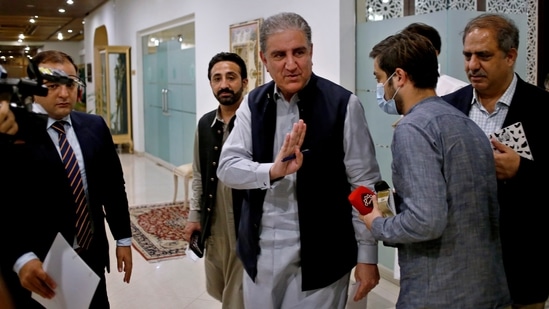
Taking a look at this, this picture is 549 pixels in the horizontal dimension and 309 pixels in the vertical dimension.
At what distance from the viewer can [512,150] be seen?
5.86 feet

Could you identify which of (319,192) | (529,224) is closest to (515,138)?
(529,224)

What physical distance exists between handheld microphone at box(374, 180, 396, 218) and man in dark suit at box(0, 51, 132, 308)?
1.01 meters

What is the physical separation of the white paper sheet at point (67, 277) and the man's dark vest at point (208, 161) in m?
0.86

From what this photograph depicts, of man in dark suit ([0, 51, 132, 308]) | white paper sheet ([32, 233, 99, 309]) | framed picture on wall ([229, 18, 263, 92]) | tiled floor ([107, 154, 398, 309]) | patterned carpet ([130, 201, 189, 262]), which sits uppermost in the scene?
framed picture on wall ([229, 18, 263, 92])

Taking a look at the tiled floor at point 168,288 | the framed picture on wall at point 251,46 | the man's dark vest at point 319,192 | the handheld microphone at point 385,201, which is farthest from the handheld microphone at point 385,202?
the framed picture on wall at point 251,46

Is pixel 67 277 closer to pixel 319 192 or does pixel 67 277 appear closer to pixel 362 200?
pixel 319 192

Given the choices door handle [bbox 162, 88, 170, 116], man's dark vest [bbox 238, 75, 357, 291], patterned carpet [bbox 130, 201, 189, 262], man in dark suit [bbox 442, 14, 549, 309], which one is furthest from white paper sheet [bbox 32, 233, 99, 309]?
door handle [bbox 162, 88, 170, 116]

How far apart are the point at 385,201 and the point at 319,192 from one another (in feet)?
0.77

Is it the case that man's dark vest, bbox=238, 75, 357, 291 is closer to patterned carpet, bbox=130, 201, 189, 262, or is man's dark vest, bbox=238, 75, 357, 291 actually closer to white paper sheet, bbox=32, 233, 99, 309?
white paper sheet, bbox=32, 233, 99, 309

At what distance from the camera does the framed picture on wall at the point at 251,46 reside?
5.86 meters

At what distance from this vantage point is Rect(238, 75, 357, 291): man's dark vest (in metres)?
1.78

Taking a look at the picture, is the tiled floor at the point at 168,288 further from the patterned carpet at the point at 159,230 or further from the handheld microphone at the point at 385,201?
the handheld microphone at the point at 385,201

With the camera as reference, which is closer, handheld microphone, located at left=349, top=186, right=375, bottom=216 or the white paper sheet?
handheld microphone, located at left=349, top=186, right=375, bottom=216

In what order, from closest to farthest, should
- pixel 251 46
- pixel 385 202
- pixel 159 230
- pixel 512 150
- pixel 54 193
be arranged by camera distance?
pixel 385 202, pixel 512 150, pixel 54 193, pixel 159 230, pixel 251 46
